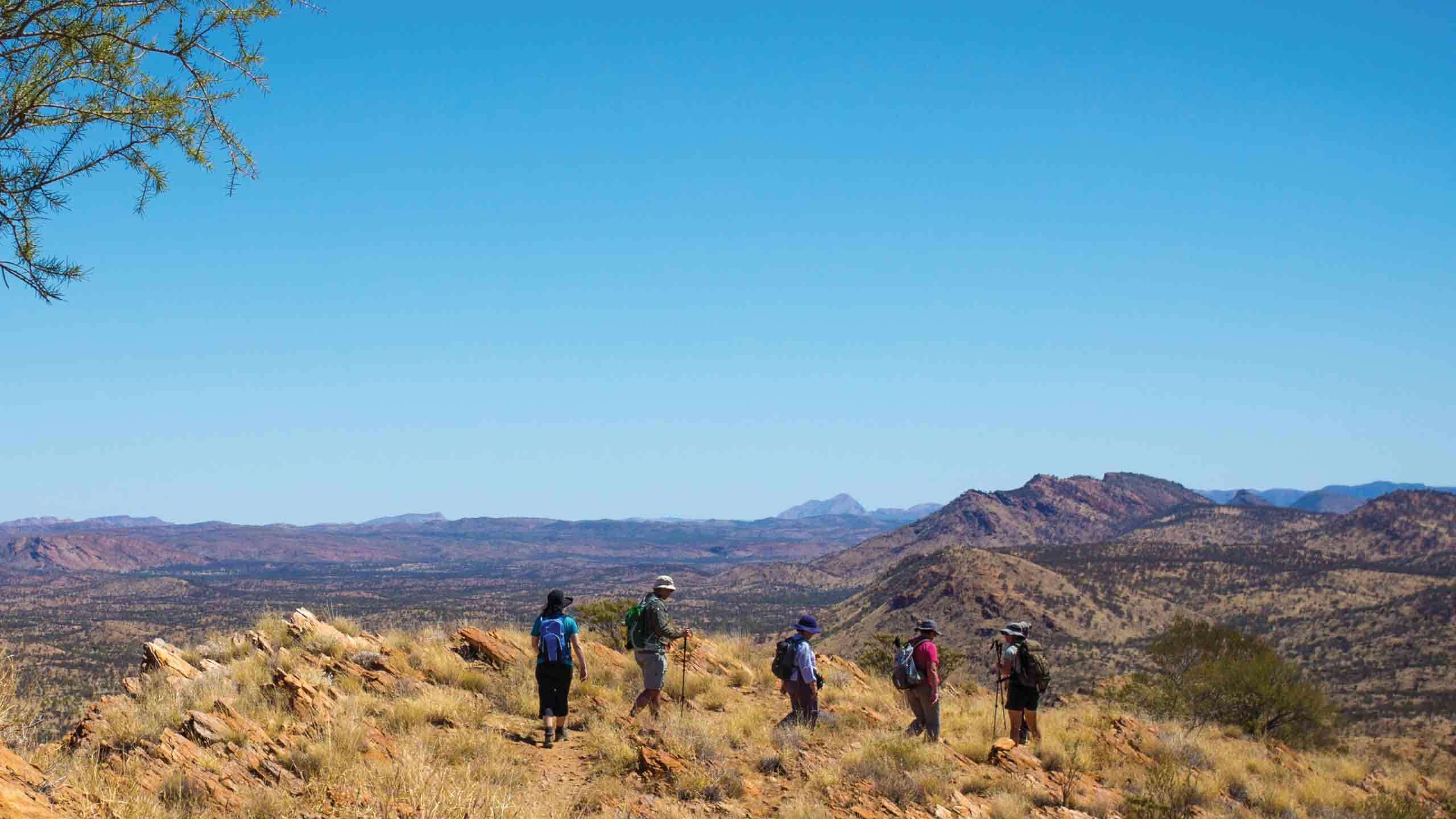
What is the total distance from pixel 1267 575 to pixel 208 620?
330ft

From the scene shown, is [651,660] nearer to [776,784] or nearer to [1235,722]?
[776,784]

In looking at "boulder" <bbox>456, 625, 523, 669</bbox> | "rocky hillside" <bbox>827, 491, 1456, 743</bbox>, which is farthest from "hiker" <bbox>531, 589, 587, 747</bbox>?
"rocky hillside" <bbox>827, 491, 1456, 743</bbox>

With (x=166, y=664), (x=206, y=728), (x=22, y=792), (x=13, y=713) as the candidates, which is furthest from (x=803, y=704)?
(x=22, y=792)

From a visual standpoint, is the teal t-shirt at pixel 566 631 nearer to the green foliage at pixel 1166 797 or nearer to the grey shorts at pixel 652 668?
the grey shorts at pixel 652 668

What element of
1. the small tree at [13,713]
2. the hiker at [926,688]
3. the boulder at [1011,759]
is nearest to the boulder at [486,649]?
the hiker at [926,688]

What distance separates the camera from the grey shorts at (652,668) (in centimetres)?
1174

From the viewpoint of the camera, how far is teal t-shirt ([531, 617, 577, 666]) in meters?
11.2

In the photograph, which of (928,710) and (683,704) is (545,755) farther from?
(928,710)

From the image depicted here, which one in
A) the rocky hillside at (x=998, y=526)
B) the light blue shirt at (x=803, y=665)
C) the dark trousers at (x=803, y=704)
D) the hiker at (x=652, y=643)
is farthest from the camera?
the rocky hillside at (x=998, y=526)

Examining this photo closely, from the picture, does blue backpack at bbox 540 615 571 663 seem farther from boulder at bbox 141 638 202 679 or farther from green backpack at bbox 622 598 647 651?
boulder at bbox 141 638 202 679

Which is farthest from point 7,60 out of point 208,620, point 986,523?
point 986,523

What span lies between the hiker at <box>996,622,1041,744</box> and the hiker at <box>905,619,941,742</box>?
1107mm

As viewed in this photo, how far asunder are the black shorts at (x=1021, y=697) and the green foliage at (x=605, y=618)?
7.76m

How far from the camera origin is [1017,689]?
42.8 ft
